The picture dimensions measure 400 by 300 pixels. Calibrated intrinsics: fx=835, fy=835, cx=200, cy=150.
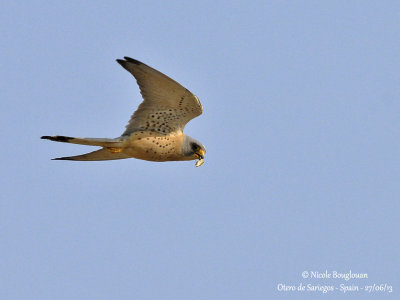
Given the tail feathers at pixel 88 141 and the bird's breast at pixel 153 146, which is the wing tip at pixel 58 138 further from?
the bird's breast at pixel 153 146

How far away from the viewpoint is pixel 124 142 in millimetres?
13773

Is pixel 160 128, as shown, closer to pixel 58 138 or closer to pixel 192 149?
pixel 192 149

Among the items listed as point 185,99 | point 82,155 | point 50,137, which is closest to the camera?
point 50,137

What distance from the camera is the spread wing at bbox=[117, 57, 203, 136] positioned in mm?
13414

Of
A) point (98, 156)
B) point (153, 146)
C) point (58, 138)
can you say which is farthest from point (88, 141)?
point (98, 156)

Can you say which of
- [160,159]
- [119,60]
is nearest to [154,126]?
[160,159]

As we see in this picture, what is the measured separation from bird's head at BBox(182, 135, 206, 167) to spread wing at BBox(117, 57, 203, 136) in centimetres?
24

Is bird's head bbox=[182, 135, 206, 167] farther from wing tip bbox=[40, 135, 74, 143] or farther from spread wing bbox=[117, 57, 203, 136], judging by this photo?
wing tip bbox=[40, 135, 74, 143]

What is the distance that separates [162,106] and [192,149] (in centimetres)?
93

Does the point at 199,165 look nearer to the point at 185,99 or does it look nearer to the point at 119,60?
the point at 185,99

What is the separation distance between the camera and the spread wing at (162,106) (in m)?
13.4

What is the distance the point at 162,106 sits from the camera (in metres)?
13.9

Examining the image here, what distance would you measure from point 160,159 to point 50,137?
2226 mm

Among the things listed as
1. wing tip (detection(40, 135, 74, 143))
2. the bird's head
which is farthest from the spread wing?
wing tip (detection(40, 135, 74, 143))
